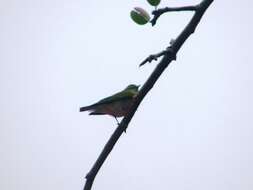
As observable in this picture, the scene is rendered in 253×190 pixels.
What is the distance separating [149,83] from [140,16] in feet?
2.10

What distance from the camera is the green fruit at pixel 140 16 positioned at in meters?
1.79

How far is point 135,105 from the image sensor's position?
139 centimetres

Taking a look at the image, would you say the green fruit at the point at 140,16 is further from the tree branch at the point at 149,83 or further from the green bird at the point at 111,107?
the green bird at the point at 111,107

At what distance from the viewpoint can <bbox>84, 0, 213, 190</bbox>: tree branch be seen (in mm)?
1309

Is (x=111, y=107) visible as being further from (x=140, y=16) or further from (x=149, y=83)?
(x=149, y=83)

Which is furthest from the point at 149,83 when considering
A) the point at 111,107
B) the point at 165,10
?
the point at 111,107

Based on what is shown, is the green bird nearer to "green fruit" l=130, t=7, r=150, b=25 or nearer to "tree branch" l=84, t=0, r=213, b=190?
"green fruit" l=130, t=7, r=150, b=25

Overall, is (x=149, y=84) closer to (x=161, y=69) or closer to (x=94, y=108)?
(x=161, y=69)

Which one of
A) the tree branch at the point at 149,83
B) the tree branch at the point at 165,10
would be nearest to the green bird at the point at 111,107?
the tree branch at the point at 165,10

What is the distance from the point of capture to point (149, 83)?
1334mm

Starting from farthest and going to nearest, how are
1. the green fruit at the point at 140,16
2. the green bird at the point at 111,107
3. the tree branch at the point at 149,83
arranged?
1. the green bird at the point at 111,107
2. the green fruit at the point at 140,16
3. the tree branch at the point at 149,83

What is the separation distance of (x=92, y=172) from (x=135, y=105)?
33 centimetres

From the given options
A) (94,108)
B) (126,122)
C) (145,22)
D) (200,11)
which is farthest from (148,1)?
(94,108)

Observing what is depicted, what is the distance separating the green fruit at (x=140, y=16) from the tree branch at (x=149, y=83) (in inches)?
15.7
